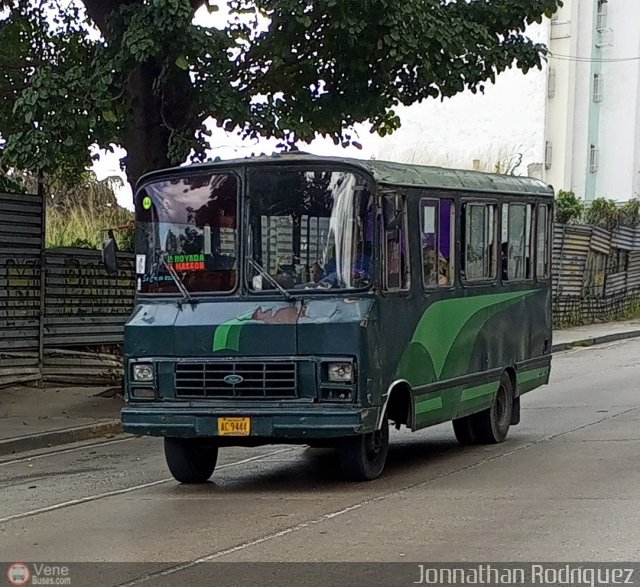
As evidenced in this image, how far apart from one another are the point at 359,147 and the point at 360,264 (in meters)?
7.06

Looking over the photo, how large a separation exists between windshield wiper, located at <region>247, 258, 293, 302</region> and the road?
63.3 inches

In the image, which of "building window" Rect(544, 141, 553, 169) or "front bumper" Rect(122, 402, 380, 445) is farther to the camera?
"building window" Rect(544, 141, 553, 169)

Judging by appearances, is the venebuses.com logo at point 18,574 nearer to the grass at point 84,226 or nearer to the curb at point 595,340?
the grass at point 84,226

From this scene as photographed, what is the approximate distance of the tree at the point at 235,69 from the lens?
13.2 m

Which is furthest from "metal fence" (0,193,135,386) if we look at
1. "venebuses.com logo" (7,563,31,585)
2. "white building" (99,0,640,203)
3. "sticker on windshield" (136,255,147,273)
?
"white building" (99,0,640,203)

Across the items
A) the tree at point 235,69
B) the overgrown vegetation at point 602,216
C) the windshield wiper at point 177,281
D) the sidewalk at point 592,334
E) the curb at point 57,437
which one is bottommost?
the curb at point 57,437

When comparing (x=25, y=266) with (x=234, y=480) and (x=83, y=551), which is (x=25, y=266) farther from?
(x=83, y=551)

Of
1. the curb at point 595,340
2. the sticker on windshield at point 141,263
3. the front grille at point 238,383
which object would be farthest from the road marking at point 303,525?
the curb at point 595,340

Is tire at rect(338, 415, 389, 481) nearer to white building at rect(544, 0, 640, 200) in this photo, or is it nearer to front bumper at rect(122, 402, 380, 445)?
front bumper at rect(122, 402, 380, 445)

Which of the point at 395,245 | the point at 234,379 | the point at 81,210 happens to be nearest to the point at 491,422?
the point at 395,245

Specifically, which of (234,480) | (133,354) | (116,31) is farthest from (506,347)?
(116,31)

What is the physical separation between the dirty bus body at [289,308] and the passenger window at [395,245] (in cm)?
2

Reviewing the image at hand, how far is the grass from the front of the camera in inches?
757

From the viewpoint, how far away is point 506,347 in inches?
485
